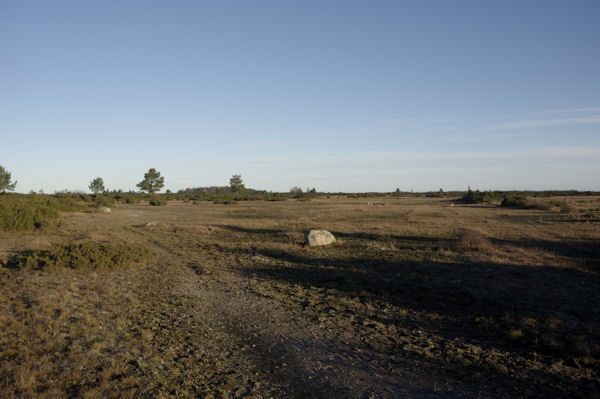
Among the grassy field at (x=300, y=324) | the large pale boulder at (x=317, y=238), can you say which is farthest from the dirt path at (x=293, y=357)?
the large pale boulder at (x=317, y=238)

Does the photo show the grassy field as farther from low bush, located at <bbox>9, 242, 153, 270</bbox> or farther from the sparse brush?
the sparse brush

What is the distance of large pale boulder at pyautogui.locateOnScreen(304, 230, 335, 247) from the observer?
21.5 m

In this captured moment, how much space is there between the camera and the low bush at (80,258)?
48.0 ft

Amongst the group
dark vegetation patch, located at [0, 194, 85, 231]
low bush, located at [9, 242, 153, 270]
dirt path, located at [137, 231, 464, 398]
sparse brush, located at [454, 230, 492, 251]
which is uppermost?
dark vegetation patch, located at [0, 194, 85, 231]

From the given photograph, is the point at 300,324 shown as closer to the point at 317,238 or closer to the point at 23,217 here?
the point at 317,238

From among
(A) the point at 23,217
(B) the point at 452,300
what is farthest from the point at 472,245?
(A) the point at 23,217

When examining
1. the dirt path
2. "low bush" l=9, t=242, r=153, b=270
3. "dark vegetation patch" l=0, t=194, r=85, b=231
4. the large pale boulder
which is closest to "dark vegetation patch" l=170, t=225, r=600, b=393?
the dirt path

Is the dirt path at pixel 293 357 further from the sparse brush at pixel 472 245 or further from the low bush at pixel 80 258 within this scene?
the sparse brush at pixel 472 245

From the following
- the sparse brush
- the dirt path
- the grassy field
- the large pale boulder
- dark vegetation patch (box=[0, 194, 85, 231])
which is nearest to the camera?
the dirt path

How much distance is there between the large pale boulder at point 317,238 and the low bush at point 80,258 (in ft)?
31.4

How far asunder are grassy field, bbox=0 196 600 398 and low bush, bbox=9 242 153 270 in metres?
0.09

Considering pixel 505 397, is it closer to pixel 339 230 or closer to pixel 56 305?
pixel 56 305

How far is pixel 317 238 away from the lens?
21703mm

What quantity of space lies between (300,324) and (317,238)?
1247cm
